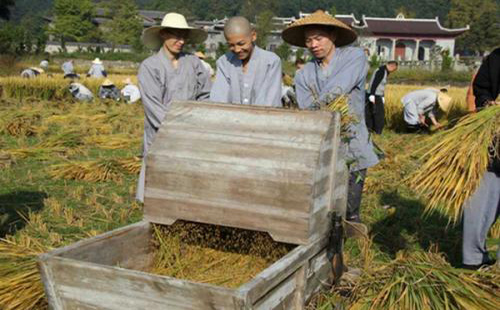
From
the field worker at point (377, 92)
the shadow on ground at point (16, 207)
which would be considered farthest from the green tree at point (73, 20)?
the shadow on ground at point (16, 207)

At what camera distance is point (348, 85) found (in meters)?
3.67

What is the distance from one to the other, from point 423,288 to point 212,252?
121 centimetres

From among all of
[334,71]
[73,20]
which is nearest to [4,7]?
[73,20]

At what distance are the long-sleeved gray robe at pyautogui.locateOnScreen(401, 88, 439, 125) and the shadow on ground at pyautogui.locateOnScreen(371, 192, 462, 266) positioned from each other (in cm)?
548

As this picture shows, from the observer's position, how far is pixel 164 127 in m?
3.27

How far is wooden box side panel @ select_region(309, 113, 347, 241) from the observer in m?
2.91

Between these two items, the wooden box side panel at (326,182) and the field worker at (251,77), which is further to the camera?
the field worker at (251,77)

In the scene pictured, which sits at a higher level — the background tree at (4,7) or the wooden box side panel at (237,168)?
the wooden box side panel at (237,168)

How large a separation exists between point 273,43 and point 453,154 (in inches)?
2445

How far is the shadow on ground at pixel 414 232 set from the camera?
4617 mm

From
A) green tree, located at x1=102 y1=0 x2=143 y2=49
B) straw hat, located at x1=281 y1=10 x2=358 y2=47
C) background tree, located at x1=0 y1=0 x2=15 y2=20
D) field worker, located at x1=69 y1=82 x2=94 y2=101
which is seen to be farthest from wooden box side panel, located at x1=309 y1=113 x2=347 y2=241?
green tree, located at x1=102 y1=0 x2=143 y2=49

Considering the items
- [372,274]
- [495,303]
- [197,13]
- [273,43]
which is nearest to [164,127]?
[372,274]

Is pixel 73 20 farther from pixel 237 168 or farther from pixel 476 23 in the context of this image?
pixel 237 168

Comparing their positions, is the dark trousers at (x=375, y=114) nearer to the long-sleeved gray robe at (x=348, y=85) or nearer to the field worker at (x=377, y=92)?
the field worker at (x=377, y=92)
